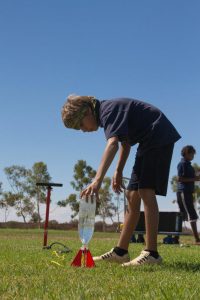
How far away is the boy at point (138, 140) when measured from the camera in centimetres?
416

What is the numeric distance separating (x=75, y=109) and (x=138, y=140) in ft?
2.19

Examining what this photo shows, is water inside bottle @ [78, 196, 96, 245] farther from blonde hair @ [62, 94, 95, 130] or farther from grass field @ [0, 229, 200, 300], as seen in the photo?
blonde hair @ [62, 94, 95, 130]

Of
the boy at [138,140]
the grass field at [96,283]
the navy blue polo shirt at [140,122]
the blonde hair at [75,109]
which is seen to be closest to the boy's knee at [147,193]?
the boy at [138,140]

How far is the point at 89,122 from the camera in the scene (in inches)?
167

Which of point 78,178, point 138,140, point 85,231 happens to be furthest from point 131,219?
point 78,178

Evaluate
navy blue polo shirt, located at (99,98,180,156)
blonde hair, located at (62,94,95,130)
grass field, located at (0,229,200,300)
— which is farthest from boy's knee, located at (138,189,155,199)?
blonde hair, located at (62,94,95,130)

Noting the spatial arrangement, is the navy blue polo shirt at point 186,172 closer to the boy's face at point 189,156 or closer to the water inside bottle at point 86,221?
the boy's face at point 189,156

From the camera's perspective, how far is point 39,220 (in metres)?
49.2

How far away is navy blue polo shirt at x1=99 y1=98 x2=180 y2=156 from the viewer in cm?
416

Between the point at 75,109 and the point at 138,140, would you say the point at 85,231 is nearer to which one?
the point at 138,140

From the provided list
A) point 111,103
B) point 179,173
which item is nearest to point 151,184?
point 111,103

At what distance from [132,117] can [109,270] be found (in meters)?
1.37

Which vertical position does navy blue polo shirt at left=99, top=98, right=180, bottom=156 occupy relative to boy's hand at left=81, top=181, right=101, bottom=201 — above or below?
above

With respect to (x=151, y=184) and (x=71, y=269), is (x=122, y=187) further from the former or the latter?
(x=71, y=269)
